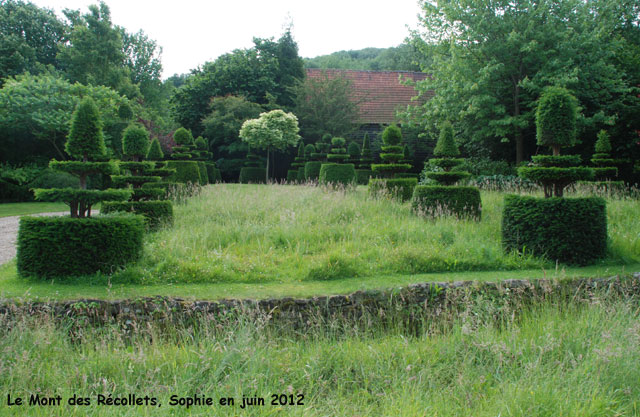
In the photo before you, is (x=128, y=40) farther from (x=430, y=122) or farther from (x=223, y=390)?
(x=223, y=390)

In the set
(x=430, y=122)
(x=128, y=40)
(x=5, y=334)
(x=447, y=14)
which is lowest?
(x=5, y=334)

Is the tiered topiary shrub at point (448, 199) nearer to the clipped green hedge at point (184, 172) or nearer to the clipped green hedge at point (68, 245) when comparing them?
the clipped green hedge at point (68, 245)

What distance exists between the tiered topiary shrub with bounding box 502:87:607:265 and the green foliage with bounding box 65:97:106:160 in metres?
6.01

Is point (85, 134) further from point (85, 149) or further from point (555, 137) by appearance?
point (555, 137)

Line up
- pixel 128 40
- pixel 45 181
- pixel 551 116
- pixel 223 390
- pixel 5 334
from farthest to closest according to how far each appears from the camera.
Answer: pixel 128 40 → pixel 45 181 → pixel 551 116 → pixel 5 334 → pixel 223 390

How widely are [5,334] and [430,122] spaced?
17.5 m

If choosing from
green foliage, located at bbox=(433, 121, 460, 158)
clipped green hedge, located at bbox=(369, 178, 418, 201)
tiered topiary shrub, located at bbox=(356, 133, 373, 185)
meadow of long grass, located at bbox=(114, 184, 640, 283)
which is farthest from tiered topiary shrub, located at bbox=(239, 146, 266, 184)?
green foliage, located at bbox=(433, 121, 460, 158)

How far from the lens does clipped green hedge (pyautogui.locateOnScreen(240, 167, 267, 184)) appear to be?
70.9 ft

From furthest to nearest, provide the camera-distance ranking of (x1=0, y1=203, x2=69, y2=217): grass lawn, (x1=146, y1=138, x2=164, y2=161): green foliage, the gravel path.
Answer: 1. (x1=0, y1=203, x2=69, y2=217): grass lawn
2. (x1=146, y1=138, x2=164, y2=161): green foliage
3. the gravel path

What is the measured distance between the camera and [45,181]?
15.5m

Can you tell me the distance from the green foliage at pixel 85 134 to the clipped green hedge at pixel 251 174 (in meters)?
15.7

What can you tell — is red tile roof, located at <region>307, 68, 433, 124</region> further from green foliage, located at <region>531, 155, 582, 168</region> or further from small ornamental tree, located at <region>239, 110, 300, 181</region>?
green foliage, located at <region>531, 155, 582, 168</region>

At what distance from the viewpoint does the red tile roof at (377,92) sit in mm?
23547

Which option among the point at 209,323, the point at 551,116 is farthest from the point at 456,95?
the point at 209,323
